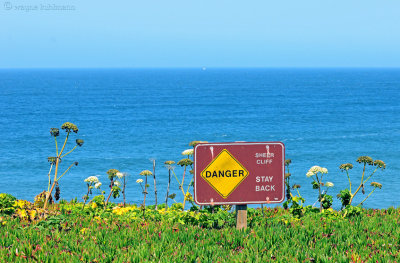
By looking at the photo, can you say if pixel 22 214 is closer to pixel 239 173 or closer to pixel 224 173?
pixel 224 173

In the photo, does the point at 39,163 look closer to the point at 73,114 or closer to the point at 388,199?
the point at 388,199

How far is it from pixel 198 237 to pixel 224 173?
110cm

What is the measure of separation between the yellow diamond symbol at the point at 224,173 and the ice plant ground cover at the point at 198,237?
2.04 ft

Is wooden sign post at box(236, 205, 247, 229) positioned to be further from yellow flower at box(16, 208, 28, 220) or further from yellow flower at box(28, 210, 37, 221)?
yellow flower at box(16, 208, 28, 220)

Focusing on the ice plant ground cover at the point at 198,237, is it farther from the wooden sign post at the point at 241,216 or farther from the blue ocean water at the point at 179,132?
the blue ocean water at the point at 179,132

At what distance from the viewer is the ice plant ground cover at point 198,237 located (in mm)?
6555

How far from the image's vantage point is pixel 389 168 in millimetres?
54000

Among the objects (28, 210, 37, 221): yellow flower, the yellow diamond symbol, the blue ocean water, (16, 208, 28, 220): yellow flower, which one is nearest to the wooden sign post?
the yellow diamond symbol

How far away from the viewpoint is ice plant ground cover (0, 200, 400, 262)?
21.5 ft

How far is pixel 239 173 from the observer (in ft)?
27.0

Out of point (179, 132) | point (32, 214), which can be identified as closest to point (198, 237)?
point (32, 214)

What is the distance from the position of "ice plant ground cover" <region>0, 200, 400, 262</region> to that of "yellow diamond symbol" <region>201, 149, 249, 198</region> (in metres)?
0.62

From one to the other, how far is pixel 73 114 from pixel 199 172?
104m

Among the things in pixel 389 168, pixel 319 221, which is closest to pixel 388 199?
pixel 389 168
